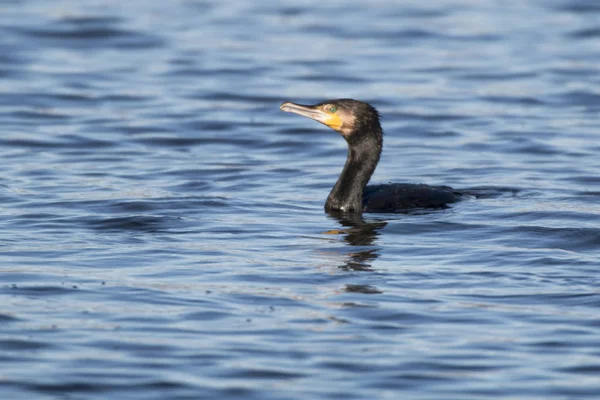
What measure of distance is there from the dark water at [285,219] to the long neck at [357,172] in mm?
314

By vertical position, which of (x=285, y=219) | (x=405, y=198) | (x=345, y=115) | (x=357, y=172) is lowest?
(x=285, y=219)

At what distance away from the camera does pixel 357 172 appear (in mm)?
12266

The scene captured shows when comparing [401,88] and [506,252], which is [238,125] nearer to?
[401,88]

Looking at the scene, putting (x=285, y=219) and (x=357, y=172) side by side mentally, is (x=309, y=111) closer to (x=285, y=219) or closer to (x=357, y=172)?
(x=357, y=172)

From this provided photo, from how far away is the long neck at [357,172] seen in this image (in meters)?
12.2

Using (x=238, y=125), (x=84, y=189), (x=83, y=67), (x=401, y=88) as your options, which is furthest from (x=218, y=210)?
(x=83, y=67)

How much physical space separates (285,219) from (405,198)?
117cm

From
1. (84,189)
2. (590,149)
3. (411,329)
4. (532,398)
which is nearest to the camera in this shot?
(532,398)

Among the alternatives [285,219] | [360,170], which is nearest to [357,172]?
[360,170]

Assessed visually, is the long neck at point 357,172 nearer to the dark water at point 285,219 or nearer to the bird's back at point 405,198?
the bird's back at point 405,198

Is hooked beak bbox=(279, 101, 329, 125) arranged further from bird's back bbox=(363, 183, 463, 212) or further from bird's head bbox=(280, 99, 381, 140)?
bird's back bbox=(363, 183, 463, 212)

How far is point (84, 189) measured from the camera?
13.2 meters

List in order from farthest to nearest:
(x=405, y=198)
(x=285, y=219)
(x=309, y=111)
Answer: (x=309, y=111), (x=405, y=198), (x=285, y=219)

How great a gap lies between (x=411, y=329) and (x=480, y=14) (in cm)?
1938
